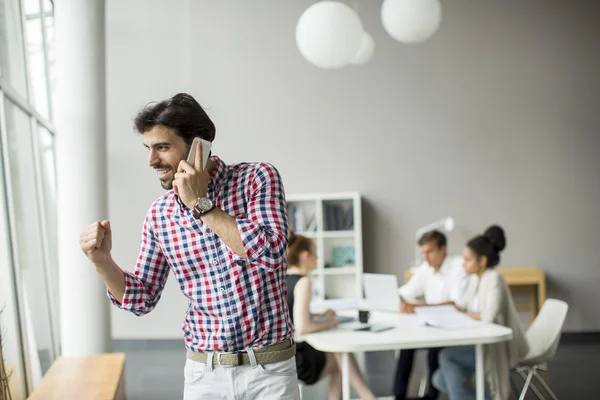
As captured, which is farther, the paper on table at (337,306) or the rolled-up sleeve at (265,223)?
the paper on table at (337,306)

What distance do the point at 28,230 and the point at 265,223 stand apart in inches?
124

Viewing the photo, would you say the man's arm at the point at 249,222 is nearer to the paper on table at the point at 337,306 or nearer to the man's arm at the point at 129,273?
the man's arm at the point at 129,273

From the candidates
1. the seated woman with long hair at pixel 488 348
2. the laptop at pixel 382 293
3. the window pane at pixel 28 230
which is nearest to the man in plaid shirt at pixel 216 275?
the window pane at pixel 28 230

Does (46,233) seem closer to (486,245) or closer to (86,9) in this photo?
(86,9)

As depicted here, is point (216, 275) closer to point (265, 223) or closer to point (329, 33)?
point (265, 223)

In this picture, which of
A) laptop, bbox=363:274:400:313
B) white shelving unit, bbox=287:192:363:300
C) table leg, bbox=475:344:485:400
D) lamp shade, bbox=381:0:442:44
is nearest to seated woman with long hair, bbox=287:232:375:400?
laptop, bbox=363:274:400:313

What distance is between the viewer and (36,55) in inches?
215

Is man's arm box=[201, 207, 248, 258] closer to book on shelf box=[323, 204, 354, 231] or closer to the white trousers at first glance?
the white trousers

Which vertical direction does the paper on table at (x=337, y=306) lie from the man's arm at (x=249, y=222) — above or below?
below

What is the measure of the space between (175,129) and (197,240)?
316 mm

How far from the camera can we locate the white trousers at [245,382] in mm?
2049

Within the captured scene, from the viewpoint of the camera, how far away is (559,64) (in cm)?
830

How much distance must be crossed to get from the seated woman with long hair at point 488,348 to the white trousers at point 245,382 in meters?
2.64

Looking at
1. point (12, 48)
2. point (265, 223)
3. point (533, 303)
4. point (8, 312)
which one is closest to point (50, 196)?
point (12, 48)
